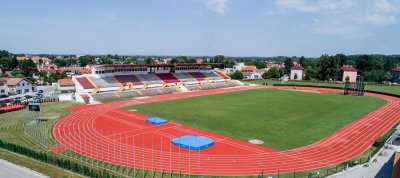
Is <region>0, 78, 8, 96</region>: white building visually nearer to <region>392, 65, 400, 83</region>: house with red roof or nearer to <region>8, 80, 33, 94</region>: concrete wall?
<region>8, 80, 33, 94</region>: concrete wall

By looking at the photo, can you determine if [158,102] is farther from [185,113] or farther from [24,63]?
[24,63]

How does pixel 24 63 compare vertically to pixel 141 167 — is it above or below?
above

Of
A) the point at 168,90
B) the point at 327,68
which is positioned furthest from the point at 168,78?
the point at 327,68

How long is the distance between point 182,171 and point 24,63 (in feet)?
363

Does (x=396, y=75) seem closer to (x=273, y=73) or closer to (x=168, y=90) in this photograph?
(x=273, y=73)

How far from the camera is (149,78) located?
70375mm

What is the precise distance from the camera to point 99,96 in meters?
55.0

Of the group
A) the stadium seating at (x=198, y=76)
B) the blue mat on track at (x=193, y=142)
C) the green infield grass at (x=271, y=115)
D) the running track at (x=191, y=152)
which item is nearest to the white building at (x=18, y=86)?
the green infield grass at (x=271, y=115)

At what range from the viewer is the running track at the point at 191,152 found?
22559 mm

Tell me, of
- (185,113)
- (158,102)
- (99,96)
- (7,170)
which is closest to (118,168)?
(7,170)

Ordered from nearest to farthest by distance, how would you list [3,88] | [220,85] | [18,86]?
1. [3,88]
2. [18,86]
3. [220,85]

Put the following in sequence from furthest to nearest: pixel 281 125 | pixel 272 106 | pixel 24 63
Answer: pixel 24 63 < pixel 272 106 < pixel 281 125

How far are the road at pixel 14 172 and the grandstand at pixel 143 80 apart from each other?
2993 cm

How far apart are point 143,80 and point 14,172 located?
48.2 metres
